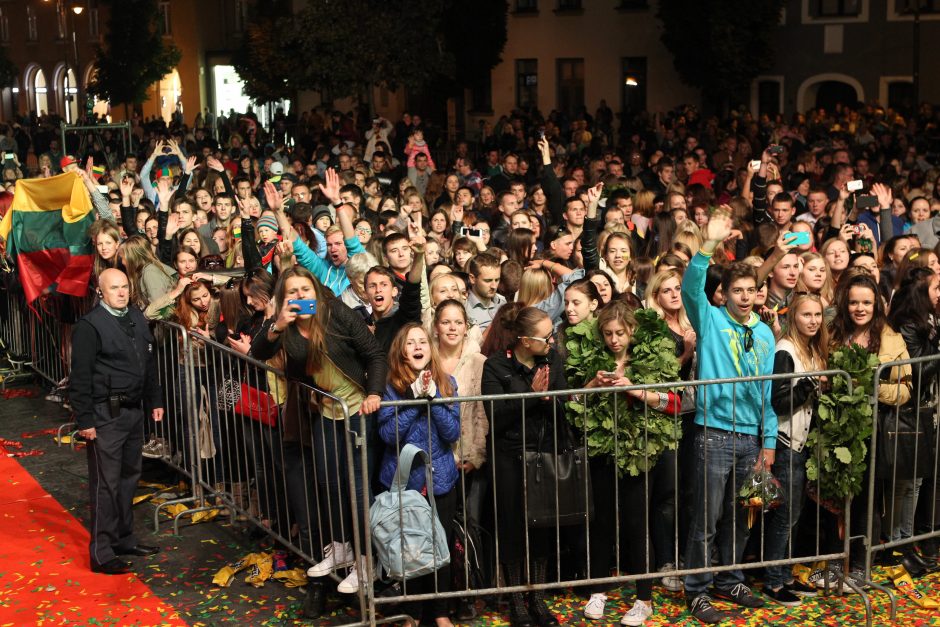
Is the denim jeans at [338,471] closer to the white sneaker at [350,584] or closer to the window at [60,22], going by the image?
the white sneaker at [350,584]

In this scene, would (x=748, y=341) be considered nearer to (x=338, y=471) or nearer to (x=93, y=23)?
(x=338, y=471)

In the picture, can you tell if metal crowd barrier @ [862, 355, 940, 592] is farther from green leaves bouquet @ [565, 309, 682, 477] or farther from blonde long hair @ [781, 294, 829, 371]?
green leaves bouquet @ [565, 309, 682, 477]

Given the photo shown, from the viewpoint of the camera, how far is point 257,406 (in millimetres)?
8055

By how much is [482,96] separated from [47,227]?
100.0 feet

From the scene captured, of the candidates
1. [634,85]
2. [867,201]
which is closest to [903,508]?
[867,201]

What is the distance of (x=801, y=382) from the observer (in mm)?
7207

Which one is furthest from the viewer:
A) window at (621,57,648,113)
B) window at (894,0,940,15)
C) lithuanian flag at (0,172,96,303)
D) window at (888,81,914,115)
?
window at (621,57,648,113)

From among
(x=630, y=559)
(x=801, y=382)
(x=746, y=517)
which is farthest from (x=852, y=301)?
(x=630, y=559)

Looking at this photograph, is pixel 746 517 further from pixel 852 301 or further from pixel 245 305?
pixel 245 305

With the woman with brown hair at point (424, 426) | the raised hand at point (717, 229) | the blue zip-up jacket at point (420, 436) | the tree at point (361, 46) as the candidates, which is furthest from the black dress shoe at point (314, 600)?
the tree at point (361, 46)

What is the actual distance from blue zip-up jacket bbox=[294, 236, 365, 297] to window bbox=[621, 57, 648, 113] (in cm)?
2934

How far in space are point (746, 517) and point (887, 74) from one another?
96.0ft

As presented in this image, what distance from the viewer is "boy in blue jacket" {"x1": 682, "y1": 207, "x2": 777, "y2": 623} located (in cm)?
718

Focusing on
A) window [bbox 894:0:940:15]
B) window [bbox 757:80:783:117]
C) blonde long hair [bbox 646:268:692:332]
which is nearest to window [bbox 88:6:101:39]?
window [bbox 757:80:783:117]
